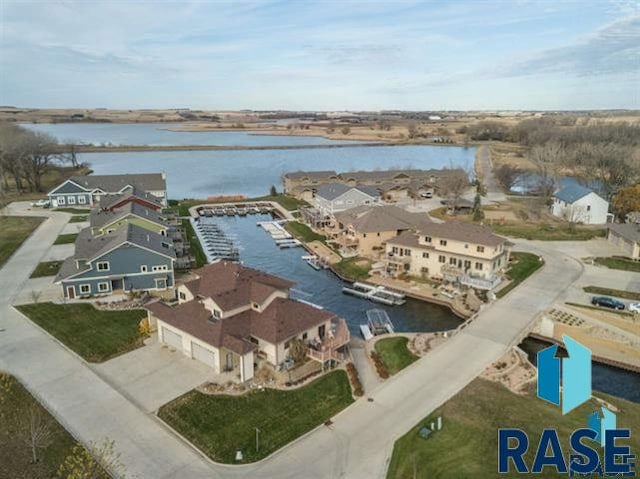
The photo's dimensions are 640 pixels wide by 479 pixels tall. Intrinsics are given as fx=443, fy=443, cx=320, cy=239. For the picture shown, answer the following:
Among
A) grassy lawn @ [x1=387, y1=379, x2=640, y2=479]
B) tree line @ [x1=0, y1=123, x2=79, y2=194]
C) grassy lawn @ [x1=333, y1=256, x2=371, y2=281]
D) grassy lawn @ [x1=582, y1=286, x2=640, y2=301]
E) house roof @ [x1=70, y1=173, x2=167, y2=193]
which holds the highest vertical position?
tree line @ [x1=0, y1=123, x2=79, y2=194]

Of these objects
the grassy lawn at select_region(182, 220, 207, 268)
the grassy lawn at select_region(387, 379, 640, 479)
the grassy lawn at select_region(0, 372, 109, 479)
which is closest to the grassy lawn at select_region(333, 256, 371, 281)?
the grassy lawn at select_region(182, 220, 207, 268)

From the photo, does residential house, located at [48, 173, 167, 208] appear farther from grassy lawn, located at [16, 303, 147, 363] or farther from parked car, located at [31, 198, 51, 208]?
grassy lawn, located at [16, 303, 147, 363]

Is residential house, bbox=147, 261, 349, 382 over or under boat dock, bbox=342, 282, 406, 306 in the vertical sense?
over

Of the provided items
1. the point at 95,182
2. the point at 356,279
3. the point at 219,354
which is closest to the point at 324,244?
the point at 356,279

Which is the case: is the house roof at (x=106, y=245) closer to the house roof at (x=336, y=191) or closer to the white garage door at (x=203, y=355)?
the white garage door at (x=203, y=355)

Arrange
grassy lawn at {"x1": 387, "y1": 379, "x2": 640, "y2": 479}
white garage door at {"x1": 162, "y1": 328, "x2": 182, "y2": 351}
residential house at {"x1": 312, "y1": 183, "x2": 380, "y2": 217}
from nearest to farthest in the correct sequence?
1. grassy lawn at {"x1": 387, "y1": 379, "x2": 640, "y2": 479}
2. white garage door at {"x1": 162, "y1": 328, "x2": 182, "y2": 351}
3. residential house at {"x1": 312, "y1": 183, "x2": 380, "y2": 217}

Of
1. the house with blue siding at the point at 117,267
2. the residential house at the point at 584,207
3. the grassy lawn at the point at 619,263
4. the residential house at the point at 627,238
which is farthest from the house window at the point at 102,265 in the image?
the residential house at the point at 584,207

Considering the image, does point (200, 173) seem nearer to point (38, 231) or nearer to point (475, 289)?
point (38, 231)
